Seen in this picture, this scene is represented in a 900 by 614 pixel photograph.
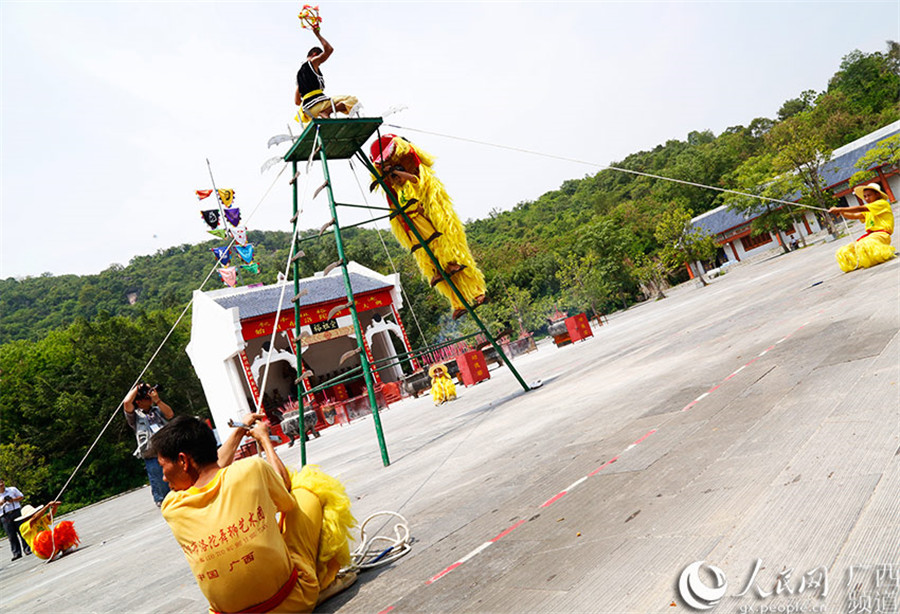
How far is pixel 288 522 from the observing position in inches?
130

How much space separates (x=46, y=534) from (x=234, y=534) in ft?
33.5

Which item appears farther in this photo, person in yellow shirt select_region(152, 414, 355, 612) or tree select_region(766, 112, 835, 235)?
tree select_region(766, 112, 835, 235)

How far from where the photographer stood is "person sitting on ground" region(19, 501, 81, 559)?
34.6 ft

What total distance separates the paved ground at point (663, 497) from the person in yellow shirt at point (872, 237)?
3.36m

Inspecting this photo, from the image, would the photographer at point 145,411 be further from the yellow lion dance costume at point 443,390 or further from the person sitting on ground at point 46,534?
the yellow lion dance costume at point 443,390

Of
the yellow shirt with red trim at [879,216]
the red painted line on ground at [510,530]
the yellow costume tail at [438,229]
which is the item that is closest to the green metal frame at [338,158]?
the yellow costume tail at [438,229]

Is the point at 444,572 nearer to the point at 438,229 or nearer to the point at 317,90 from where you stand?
the point at 438,229

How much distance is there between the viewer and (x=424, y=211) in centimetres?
891

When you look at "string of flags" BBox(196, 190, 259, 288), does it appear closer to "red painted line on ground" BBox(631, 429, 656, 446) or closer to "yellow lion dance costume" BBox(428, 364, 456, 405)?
"yellow lion dance costume" BBox(428, 364, 456, 405)

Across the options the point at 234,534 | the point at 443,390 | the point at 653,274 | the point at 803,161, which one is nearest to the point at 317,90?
the point at 234,534

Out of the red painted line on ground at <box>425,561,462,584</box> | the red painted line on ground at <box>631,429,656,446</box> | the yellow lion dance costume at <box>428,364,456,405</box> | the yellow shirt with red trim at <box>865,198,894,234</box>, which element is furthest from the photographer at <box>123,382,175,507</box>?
the yellow shirt with red trim at <box>865,198,894,234</box>

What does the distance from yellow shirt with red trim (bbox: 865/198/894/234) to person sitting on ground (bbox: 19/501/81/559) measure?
51.7ft

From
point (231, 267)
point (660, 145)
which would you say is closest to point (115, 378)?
point (231, 267)

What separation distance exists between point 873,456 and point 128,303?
2865 inches
